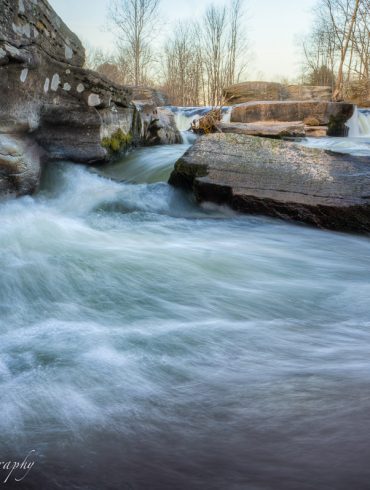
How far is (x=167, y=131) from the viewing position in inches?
289

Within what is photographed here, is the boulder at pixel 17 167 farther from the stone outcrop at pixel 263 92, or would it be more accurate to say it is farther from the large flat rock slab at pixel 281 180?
the stone outcrop at pixel 263 92

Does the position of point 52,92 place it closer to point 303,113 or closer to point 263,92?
point 303,113

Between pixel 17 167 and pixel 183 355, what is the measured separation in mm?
2887

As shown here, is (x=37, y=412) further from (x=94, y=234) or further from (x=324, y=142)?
(x=324, y=142)

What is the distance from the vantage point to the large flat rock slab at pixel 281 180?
3742 mm

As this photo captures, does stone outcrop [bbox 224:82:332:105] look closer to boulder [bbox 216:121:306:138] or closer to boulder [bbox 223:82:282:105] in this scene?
boulder [bbox 223:82:282:105]

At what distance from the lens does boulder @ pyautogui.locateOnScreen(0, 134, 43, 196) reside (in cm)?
375

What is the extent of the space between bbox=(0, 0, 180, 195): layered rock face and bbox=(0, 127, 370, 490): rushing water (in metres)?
0.99

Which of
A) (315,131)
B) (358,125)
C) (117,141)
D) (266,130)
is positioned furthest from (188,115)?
(117,141)

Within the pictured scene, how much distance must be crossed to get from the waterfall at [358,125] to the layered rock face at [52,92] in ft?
28.1

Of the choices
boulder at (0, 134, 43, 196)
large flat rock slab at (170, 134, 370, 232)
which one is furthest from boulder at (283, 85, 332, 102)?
boulder at (0, 134, 43, 196)

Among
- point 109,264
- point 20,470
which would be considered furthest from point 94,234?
point 20,470

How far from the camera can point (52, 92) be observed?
4.48m

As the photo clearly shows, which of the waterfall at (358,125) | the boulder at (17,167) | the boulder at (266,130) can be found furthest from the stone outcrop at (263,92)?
the boulder at (17,167)
